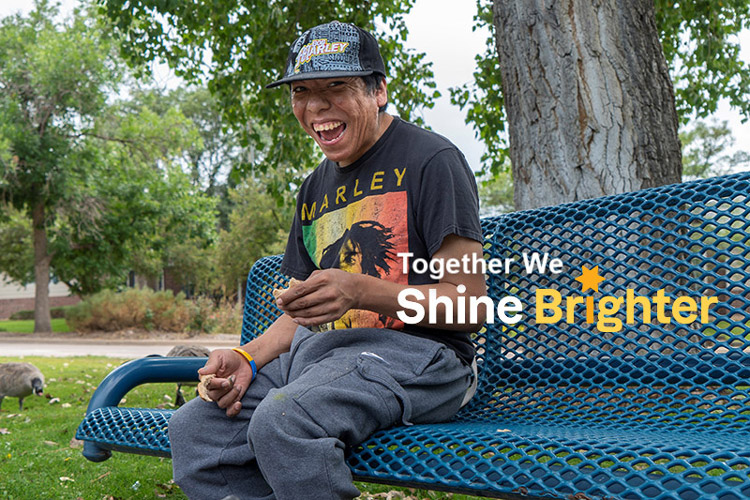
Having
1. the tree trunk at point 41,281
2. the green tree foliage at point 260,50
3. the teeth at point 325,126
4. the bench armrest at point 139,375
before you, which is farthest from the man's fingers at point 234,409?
the tree trunk at point 41,281

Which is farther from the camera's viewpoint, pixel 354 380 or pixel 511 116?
pixel 511 116

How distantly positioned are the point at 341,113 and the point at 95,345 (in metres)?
19.0

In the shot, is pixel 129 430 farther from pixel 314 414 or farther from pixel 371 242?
pixel 371 242

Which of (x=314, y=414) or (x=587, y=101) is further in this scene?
(x=587, y=101)

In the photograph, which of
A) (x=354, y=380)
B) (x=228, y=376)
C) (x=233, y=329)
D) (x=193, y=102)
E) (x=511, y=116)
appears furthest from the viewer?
(x=193, y=102)

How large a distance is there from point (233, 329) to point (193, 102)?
2910 cm

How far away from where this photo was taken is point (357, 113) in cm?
222

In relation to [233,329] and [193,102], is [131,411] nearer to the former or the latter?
[233,329]

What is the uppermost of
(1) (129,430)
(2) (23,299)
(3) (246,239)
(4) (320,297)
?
(3) (246,239)

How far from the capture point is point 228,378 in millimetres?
2152

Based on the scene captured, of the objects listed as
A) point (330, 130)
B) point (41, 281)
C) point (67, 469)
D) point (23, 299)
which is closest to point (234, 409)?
point (330, 130)

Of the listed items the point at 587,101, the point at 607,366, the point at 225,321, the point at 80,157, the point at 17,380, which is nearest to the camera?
the point at 607,366

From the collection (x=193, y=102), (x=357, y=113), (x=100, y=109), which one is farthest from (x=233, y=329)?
(x=193, y=102)

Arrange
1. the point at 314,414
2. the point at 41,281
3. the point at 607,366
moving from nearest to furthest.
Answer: the point at 314,414, the point at 607,366, the point at 41,281
